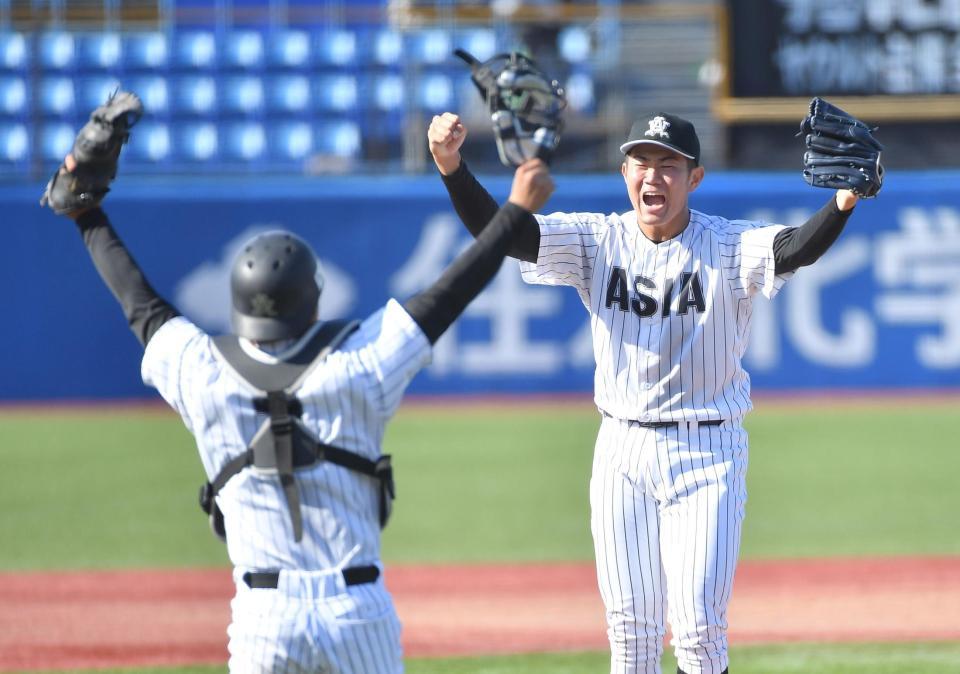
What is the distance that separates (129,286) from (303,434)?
625mm

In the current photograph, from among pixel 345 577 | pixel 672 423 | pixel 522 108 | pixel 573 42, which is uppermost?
pixel 573 42

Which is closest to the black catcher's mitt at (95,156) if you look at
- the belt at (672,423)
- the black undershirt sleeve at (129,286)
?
the black undershirt sleeve at (129,286)

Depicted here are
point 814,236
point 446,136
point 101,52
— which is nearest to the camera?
point 446,136

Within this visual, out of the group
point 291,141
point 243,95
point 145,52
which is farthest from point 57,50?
point 291,141

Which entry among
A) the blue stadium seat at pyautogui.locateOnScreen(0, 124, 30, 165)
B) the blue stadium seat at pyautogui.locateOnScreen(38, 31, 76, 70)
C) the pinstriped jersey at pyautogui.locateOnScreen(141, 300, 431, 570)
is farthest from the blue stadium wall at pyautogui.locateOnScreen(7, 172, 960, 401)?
the pinstriped jersey at pyautogui.locateOnScreen(141, 300, 431, 570)

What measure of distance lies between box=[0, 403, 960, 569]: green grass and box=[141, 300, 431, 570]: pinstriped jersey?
570cm

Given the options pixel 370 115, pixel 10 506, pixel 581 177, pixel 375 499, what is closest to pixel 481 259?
pixel 375 499

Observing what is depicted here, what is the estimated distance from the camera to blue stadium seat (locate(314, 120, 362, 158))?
1711 centimetres

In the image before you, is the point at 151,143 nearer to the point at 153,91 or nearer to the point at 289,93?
the point at 153,91

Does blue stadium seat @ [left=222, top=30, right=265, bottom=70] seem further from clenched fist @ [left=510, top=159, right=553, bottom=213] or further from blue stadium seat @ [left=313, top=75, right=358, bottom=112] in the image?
clenched fist @ [left=510, top=159, right=553, bottom=213]

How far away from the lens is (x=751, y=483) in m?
11.4

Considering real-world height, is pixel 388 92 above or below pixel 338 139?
above

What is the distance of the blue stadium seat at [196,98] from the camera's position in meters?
17.5

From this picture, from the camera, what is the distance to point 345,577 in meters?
3.25
